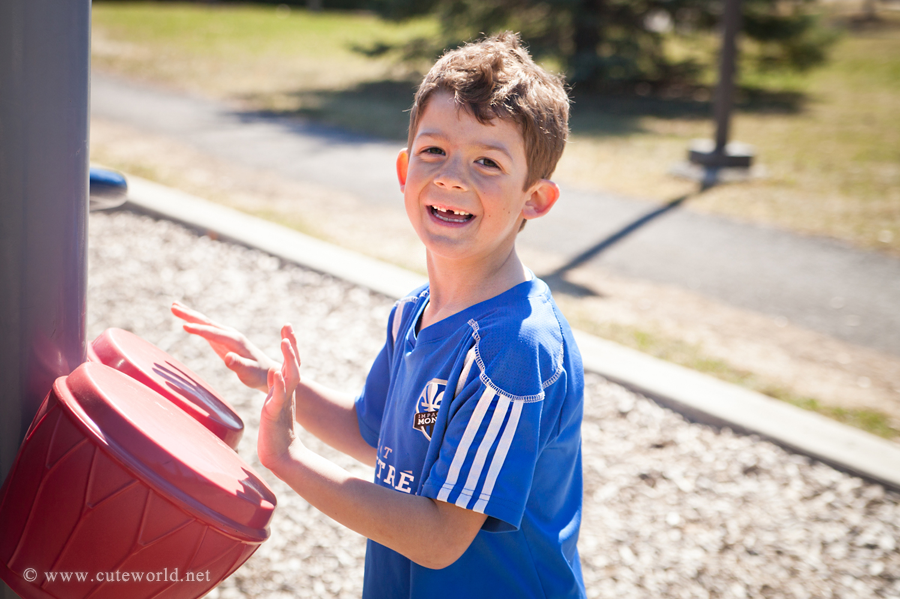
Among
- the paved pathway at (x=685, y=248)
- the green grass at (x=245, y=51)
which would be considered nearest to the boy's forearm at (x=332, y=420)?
the paved pathway at (x=685, y=248)

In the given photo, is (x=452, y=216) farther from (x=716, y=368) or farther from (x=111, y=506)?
(x=716, y=368)

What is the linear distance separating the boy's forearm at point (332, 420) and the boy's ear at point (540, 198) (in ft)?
1.89

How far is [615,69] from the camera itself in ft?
41.1

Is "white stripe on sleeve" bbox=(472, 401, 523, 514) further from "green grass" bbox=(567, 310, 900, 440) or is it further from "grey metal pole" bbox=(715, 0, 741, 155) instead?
"grey metal pole" bbox=(715, 0, 741, 155)

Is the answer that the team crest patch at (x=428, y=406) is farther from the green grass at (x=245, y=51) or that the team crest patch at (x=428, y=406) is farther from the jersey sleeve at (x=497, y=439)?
the green grass at (x=245, y=51)

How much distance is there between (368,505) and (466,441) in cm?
19

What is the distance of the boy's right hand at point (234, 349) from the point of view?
153 centimetres

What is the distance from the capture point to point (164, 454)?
1066 millimetres

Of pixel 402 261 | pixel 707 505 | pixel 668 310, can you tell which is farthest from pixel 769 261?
pixel 707 505

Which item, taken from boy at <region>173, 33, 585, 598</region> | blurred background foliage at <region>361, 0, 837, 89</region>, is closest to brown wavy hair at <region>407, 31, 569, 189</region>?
boy at <region>173, 33, 585, 598</region>

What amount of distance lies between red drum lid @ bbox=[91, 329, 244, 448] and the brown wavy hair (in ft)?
2.00

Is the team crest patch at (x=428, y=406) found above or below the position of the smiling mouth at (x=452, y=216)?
below

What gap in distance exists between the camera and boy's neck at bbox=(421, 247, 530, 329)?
1365 mm


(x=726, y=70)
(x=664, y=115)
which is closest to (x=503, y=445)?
(x=726, y=70)
